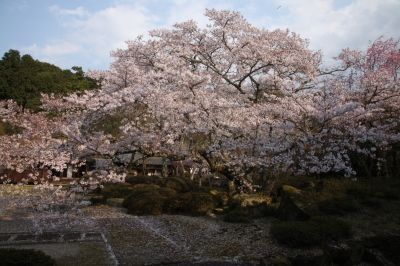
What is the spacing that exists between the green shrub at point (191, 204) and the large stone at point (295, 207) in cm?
275

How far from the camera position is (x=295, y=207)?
756 cm

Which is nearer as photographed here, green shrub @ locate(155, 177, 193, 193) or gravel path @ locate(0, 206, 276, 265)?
gravel path @ locate(0, 206, 276, 265)

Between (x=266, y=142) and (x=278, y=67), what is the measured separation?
384 cm

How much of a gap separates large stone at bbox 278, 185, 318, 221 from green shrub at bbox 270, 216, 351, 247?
56cm

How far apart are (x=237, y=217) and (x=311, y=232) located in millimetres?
2854

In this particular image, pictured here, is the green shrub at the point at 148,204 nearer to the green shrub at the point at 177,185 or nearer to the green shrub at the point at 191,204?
the green shrub at the point at 191,204

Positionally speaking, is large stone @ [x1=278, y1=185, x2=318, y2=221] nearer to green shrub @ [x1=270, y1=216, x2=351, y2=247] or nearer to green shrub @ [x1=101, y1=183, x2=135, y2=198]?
green shrub @ [x1=270, y1=216, x2=351, y2=247]

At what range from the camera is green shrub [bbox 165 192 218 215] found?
32.2ft

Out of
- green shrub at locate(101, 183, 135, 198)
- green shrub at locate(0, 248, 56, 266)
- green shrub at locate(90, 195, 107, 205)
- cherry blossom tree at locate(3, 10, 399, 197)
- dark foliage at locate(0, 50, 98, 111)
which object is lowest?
green shrub at locate(90, 195, 107, 205)

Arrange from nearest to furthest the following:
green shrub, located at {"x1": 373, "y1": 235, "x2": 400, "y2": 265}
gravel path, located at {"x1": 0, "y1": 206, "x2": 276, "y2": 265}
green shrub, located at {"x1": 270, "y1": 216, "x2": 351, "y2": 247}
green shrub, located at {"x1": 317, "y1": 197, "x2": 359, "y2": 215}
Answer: gravel path, located at {"x1": 0, "y1": 206, "x2": 276, "y2": 265}, green shrub, located at {"x1": 270, "y1": 216, "x2": 351, "y2": 247}, green shrub, located at {"x1": 373, "y1": 235, "x2": 400, "y2": 265}, green shrub, located at {"x1": 317, "y1": 197, "x2": 359, "y2": 215}

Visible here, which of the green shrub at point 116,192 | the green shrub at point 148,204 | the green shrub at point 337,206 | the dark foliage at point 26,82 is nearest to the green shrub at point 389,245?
the green shrub at point 337,206

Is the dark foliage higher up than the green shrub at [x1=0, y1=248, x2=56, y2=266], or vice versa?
the dark foliage

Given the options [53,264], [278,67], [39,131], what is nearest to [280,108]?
[278,67]

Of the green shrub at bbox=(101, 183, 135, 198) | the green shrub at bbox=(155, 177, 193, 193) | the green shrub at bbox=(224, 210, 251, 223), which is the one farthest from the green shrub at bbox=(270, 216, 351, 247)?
the green shrub at bbox=(101, 183, 135, 198)
